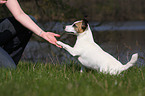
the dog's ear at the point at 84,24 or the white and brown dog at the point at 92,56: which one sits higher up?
the dog's ear at the point at 84,24

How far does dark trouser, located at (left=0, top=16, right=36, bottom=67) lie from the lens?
392 cm

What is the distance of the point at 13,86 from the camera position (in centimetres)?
246

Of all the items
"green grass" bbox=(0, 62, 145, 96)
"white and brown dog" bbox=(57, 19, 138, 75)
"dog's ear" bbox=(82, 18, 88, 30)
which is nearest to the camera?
"green grass" bbox=(0, 62, 145, 96)

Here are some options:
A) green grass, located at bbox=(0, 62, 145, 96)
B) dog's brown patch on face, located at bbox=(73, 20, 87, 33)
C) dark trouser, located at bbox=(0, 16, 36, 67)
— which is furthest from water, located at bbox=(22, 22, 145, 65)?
green grass, located at bbox=(0, 62, 145, 96)

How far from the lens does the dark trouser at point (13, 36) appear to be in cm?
392

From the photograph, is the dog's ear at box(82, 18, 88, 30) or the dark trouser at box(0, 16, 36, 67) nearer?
the dog's ear at box(82, 18, 88, 30)

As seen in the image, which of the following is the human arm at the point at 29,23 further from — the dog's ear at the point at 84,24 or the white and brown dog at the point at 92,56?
the dog's ear at the point at 84,24

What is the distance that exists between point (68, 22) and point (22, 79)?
3.57m

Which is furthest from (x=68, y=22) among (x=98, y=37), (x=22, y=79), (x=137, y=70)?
(x=22, y=79)

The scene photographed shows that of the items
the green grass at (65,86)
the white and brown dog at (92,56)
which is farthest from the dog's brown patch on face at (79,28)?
the green grass at (65,86)

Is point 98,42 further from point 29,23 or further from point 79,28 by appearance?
point 29,23

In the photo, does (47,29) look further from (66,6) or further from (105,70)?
(105,70)

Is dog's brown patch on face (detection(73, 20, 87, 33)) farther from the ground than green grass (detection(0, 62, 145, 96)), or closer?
farther from the ground

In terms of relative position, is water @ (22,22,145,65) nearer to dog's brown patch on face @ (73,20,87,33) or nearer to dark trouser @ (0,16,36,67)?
dark trouser @ (0,16,36,67)
